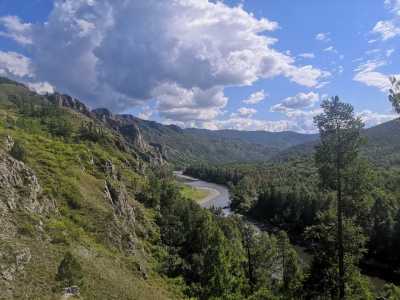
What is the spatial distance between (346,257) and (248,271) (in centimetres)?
2541

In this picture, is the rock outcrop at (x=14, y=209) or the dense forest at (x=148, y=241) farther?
the dense forest at (x=148, y=241)

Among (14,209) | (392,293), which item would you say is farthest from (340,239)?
(392,293)

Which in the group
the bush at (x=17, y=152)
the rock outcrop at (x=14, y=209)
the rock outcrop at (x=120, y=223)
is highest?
the bush at (x=17, y=152)

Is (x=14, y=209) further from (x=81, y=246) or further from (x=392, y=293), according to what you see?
(x=392, y=293)

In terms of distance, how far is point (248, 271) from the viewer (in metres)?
45.8

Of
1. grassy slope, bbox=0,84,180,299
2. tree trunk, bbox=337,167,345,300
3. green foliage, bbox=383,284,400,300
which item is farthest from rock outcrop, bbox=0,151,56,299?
green foliage, bbox=383,284,400,300

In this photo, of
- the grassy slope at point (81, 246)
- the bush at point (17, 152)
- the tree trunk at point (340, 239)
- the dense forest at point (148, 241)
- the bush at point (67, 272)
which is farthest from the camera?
the bush at point (17, 152)

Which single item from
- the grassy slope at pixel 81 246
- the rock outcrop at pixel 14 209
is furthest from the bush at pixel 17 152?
the rock outcrop at pixel 14 209

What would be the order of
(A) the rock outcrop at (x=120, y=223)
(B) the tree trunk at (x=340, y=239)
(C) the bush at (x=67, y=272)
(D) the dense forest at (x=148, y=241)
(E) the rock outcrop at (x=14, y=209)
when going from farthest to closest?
(A) the rock outcrop at (x=120, y=223) → (B) the tree trunk at (x=340, y=239) → (D) the dense forest at (x=148, y=241) → (C) the bush at (x=67, y=272) → (E) the rock outcrop at (x=14, y=209)

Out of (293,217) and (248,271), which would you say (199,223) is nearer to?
(248,271)

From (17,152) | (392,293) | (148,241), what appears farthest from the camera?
(148,241)

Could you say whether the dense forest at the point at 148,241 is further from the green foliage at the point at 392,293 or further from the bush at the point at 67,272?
the green foliage at the point at 392,293

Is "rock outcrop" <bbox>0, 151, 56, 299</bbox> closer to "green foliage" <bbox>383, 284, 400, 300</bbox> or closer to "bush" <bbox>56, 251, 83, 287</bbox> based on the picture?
"bush" <bbox>56, 251, 83, 287</bbox>

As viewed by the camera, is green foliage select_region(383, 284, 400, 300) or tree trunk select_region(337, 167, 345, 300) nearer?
tree trunk select_region(337, 167, 345, 300)
